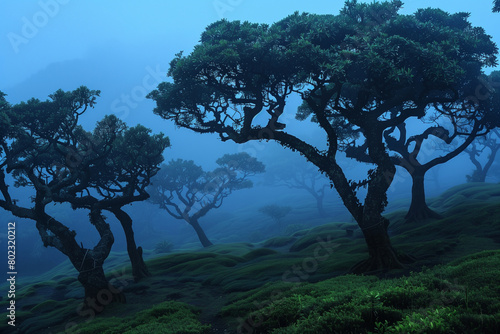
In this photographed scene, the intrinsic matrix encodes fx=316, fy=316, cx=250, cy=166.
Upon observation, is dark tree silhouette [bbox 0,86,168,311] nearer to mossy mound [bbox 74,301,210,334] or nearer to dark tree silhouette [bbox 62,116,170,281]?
dark tree silhouette [bbox 62,116,170,281]

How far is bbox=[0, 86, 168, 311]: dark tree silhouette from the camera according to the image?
20.4 metres

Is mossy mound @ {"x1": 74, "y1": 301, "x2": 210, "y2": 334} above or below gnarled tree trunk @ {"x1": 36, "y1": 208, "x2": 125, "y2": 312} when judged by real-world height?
below

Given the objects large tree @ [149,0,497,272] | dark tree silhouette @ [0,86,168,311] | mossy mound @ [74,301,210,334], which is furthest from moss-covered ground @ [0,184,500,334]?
large tree @ [149,0,497,272]

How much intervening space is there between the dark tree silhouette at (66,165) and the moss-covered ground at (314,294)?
10.2ft

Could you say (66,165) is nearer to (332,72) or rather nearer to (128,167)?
(128,167)

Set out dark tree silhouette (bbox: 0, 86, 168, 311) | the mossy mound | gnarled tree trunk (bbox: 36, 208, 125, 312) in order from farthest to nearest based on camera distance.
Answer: dark tree silhouette (bbox: 0, 86, 168, 311)
gnarled tree trunk (bbox: 36, 208, 125, 312)
the mossy mound

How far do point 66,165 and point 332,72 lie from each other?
21.6 m

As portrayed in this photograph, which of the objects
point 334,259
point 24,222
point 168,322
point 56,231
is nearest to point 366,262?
point 334,259

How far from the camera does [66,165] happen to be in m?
25.6

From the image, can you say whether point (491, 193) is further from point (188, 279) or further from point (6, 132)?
point (6, 132)

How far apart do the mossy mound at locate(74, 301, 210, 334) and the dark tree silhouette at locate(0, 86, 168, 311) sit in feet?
19.4

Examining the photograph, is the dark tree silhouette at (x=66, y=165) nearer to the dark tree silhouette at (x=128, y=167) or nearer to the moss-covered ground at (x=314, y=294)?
the dark tree silhouette at (x=128, y=167)

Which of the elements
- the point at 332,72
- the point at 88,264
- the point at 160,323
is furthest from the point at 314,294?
the point at 88,264

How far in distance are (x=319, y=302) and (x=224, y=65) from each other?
15805 mm
